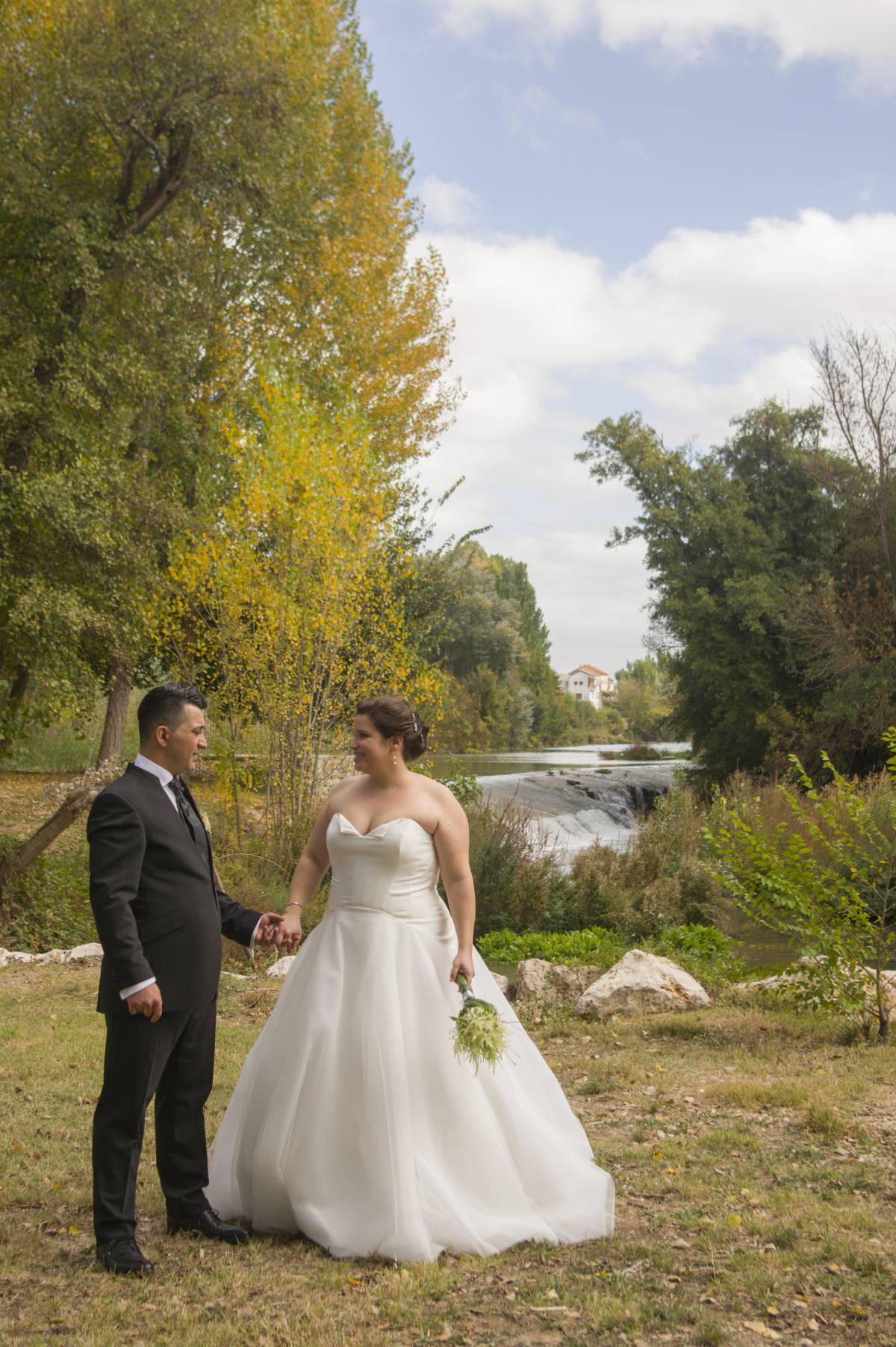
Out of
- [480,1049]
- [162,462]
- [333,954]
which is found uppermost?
[162,462]

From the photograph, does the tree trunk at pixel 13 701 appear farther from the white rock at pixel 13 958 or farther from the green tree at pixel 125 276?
the white rock at pixel 13 958

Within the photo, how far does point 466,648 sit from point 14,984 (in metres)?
42.1

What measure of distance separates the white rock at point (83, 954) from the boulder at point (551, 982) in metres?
3.97

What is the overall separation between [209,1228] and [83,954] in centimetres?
716

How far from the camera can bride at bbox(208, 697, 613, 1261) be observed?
3.95 metres

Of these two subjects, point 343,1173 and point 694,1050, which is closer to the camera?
point 343,1173

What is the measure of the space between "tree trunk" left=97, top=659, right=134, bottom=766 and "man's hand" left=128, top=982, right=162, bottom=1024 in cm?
1385

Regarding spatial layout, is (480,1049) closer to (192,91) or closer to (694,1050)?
(694,1050)

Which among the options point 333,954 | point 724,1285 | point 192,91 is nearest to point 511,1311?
point 724,1285

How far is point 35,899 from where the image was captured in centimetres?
1291

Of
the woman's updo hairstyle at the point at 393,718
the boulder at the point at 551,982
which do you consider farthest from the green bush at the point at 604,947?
the woman's updo hairstyle at the point at 393,718

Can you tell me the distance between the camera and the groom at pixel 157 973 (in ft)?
12.2

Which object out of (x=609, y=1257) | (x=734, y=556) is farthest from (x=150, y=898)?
(x=734, y=556)

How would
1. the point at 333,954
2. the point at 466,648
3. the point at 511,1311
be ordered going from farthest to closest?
the point at 466,648, the point at 333,954, the point at 511,1311
